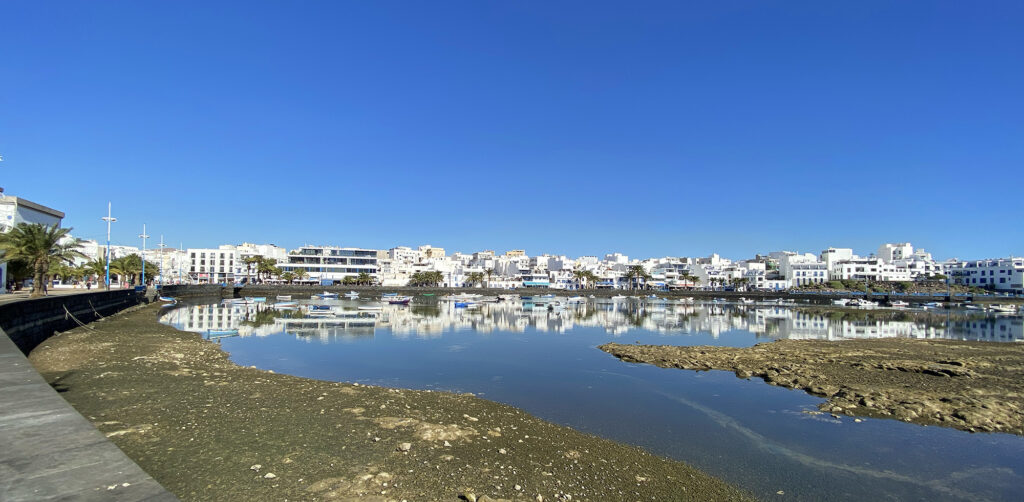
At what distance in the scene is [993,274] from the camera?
509ft

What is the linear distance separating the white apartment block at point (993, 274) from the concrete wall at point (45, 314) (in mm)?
204822

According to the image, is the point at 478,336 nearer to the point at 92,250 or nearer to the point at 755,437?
the point at 755,437

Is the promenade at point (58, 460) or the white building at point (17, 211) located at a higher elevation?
the white building at point (17, 211)

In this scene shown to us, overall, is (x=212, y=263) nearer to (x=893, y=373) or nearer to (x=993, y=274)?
(x=893, y=373)

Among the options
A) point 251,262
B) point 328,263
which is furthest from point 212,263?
point 328,263

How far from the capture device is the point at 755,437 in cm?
1546

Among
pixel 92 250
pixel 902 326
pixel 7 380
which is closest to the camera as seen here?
pixel 7 380

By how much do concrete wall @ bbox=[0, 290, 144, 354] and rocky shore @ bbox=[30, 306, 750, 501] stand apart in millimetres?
8984

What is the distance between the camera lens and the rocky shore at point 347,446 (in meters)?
9.13

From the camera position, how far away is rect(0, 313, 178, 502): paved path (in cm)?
487

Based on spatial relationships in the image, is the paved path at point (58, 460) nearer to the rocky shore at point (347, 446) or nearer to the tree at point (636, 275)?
the rocky shore at point (347, 446)

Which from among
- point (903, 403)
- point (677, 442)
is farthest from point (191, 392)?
point (903, 403)

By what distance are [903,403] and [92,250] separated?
21849cm

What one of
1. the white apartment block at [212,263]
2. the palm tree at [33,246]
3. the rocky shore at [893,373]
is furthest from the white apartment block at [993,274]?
the white apartment block at [212,263]
